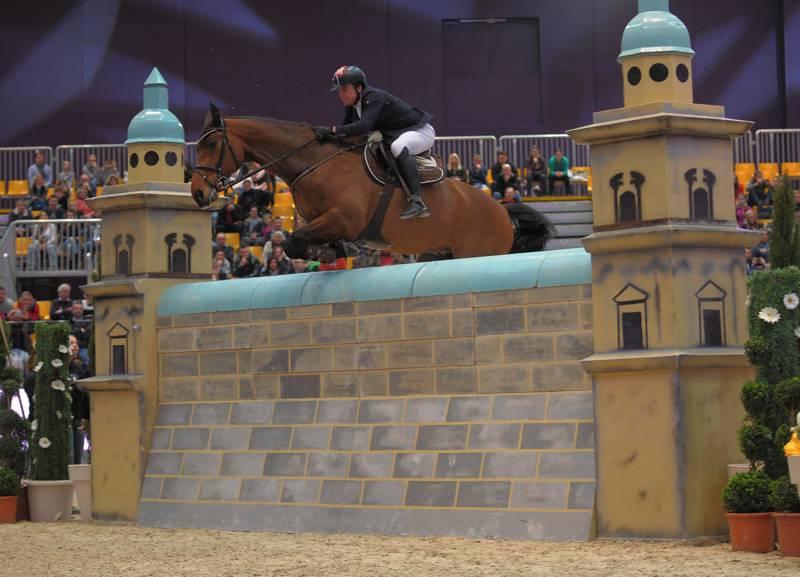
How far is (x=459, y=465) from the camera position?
36.2ft

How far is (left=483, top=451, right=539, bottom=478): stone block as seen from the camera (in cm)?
1058

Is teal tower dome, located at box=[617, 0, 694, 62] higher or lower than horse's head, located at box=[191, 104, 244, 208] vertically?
higher

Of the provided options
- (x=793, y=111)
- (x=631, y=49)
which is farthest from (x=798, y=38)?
(x=631, y=49)

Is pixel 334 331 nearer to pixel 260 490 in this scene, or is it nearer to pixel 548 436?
pixel 260 490

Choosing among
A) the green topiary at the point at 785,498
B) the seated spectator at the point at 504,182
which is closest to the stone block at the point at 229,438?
the green topiary at the point at 785,498

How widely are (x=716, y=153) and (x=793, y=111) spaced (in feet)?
75.8

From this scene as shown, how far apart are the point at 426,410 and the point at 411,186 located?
2427 millimetres

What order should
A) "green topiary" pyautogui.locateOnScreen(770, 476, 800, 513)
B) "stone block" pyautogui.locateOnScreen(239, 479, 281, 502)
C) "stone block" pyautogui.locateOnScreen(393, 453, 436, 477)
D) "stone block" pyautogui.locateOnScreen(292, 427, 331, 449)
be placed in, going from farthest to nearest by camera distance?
1. "stone block" pyautogui.locateOnScreen(239, 479, 281, 502)
2. "stone block" pyautogui.locateOnScreen(292, 427, 331, 449)
3. "stone block" pyautogui.locateOnScreen(393, 453, 436, 477)
4. "green topiary" pyautogui.locateOnScreen(770, 476, 800, 513)

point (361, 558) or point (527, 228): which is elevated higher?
point (527, 228)

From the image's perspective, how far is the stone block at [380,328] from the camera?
464 inches

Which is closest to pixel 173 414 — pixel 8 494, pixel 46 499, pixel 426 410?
pixel 46 499

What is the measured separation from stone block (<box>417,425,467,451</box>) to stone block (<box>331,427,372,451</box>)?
522mm

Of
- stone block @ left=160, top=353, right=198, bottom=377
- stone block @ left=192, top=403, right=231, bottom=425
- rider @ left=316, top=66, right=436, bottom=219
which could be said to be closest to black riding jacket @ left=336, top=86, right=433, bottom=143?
rider @ left=316, top=66, right=436, bottom=219

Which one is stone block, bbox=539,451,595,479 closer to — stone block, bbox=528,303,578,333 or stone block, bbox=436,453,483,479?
stone block, bbox=436,453,483,479
